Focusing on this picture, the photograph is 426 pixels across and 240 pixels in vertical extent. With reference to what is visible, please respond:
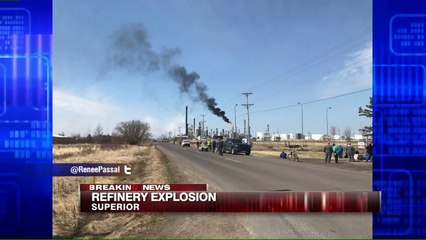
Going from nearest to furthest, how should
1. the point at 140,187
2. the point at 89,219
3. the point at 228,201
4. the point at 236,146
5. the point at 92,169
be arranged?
the point at 228,201, the point at 140,187, the point at 92,169, the point at 89,219, the point at 236,146

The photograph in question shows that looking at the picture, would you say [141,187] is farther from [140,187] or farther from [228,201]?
[228,201]

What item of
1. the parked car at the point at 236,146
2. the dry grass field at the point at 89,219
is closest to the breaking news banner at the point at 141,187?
the dry grass field at the point at 89,219

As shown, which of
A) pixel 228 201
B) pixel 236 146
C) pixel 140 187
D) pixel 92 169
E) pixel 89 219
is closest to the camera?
pixel 228 201

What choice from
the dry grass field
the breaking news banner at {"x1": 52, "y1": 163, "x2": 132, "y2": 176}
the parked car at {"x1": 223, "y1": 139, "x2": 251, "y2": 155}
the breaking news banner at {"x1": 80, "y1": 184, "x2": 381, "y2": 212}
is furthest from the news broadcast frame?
the parked car at {"x1": 223, "y1": 139, "x2": 251, "y2": 155}

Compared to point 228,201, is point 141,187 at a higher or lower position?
higher

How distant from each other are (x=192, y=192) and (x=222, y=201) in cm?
32

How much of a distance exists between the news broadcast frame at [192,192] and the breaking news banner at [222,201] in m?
0.02

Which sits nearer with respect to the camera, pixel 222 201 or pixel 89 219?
pixel 222 201

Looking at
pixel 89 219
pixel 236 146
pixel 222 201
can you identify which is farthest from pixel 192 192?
pixel 236 146

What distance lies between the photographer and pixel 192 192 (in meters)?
4.26

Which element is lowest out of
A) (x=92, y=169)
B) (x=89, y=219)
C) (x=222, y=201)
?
(x=89, y=219)

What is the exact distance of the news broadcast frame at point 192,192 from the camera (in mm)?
3936

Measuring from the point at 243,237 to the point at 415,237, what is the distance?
2.53 meters

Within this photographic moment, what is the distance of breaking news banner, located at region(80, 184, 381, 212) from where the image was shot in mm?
4227
